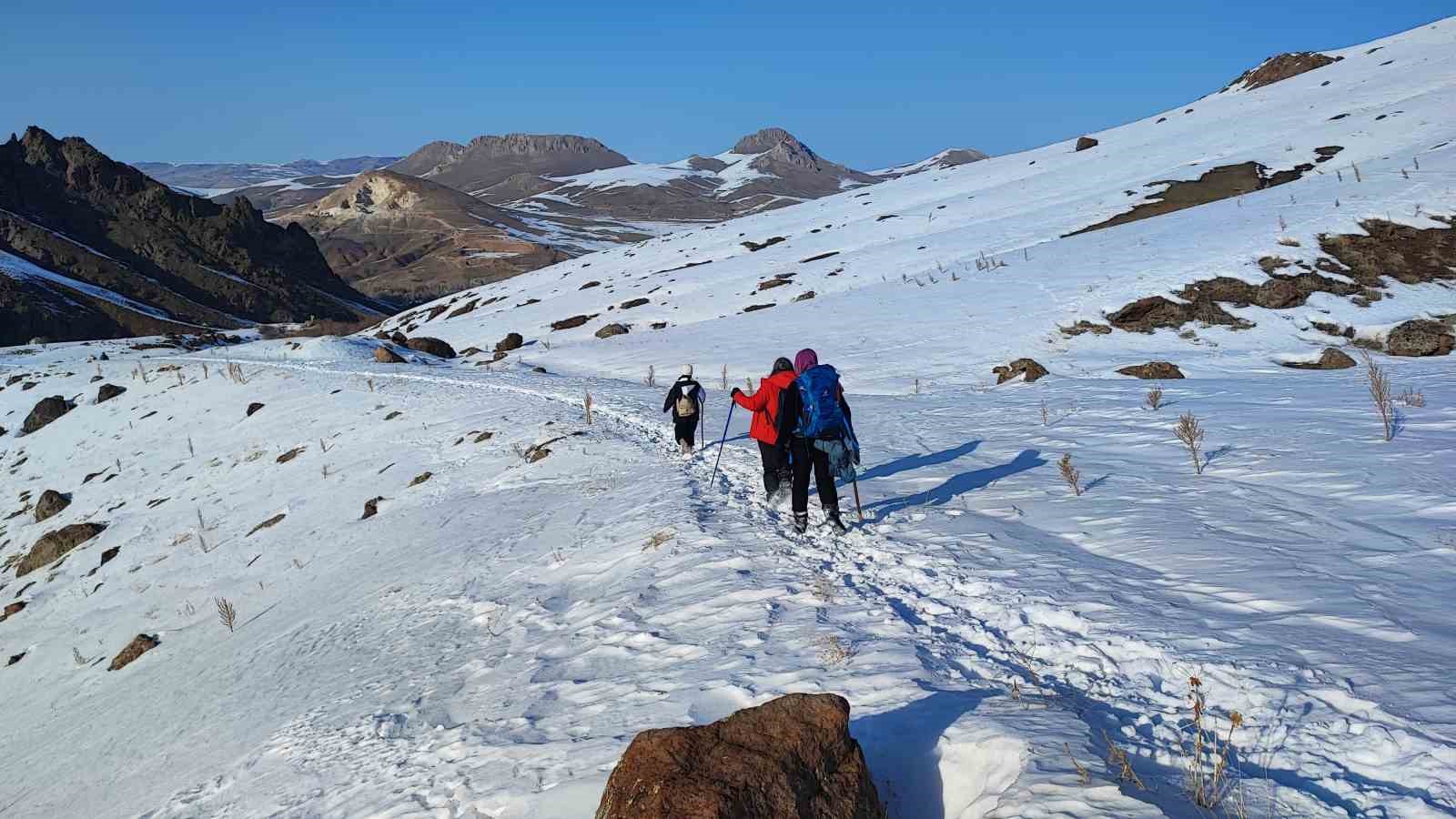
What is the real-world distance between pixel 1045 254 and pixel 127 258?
74129 mm

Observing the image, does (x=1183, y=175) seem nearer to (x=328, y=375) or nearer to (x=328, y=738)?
(x=328, y=375)

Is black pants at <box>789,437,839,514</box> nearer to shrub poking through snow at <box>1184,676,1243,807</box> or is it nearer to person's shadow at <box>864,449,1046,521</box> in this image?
person's shadow at <box>864,449,1046,521</box>

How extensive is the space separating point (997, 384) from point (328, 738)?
14.3m

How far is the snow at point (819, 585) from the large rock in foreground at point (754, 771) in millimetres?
449

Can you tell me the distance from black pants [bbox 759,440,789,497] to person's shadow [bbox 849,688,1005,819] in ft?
13.9

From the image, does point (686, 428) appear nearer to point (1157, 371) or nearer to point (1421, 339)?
point (1157, 371)

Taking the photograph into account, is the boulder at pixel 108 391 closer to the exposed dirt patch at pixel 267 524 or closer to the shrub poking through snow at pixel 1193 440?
the exposed dirt patch at pixel 267 524

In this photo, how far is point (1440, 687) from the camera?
154 inches

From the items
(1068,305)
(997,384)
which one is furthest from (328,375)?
(1068,305)

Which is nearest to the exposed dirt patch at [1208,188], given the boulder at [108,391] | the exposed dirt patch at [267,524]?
the exposed dirt patch at [267,524]

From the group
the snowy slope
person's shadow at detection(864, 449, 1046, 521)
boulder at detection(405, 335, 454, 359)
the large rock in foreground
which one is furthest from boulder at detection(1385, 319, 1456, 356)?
boulder at detection(405, 335, 454, 359)

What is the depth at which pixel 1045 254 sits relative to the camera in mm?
27734

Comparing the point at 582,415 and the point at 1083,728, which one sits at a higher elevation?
the point at 582,415

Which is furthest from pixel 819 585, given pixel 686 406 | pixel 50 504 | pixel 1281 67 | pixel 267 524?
pixel 1281 67
